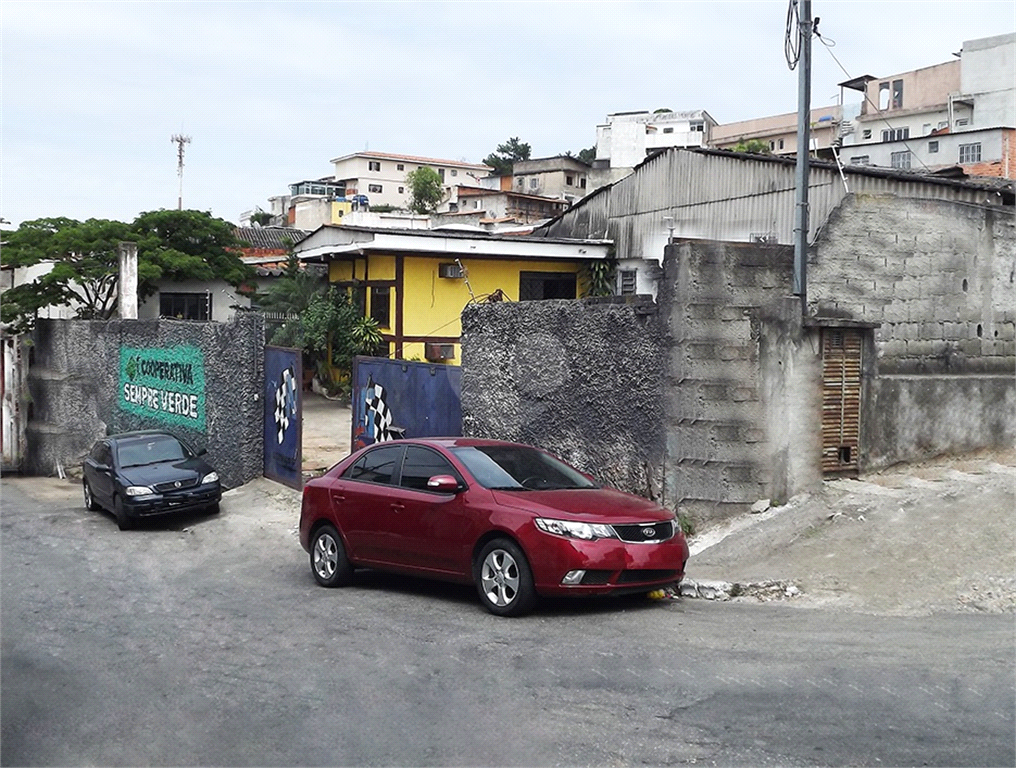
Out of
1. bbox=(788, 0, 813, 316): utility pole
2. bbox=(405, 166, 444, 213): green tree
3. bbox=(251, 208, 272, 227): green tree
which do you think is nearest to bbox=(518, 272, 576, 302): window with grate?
bbox=(788, 0, 813, 316): utility pole

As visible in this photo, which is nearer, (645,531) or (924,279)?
(645,531)

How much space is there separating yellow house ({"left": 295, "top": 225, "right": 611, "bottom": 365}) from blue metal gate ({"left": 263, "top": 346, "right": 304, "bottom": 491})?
257 inches

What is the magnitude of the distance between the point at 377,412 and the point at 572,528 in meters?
8.57

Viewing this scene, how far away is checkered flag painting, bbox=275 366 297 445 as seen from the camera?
18.2 meters

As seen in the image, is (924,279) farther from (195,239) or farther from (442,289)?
(195,239)

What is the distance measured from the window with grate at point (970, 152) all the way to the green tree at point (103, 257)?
1145 inches

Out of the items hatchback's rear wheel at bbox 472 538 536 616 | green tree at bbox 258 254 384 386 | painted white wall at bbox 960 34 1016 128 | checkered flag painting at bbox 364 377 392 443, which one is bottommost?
hatchback's rear wheel at bbox 472 538 536 616

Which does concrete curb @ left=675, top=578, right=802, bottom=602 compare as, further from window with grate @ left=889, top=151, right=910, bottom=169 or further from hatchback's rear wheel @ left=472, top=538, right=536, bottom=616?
window with grate @ left=889, top=151, right=910, bottom=169

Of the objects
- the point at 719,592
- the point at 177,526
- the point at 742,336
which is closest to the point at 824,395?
the point at 742,336

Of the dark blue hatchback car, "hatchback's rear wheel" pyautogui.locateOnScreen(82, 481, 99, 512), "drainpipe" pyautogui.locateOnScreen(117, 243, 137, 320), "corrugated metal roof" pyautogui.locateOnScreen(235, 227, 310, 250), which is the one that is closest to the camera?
the dark blue hatchback car

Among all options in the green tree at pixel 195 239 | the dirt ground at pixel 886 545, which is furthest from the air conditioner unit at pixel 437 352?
the dirt ground at pixel 886 545

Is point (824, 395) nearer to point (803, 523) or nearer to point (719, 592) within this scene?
point (803, 523)

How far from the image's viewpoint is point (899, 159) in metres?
49.0

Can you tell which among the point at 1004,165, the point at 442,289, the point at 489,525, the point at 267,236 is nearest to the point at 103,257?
the point at 442,289
